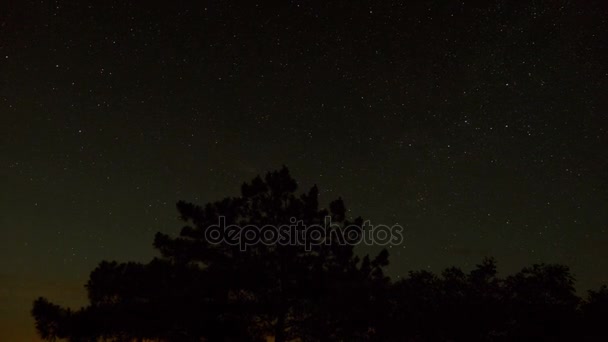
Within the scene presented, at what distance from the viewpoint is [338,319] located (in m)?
28.2

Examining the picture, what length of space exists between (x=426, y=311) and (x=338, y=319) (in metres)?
3.97

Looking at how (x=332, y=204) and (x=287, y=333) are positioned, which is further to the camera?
(x=332, y=204)

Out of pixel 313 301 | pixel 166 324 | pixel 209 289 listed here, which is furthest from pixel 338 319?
pixel 166 324

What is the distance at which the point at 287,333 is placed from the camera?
2886 cm

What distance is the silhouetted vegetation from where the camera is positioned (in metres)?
28.5

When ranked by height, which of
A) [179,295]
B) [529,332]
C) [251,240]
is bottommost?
[529,332]

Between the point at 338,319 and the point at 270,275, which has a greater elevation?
the point at 270,275

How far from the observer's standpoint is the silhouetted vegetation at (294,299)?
28484mm

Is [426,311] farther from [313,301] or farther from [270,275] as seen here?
[270,275]

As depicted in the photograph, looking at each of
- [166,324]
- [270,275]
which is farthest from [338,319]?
[166,324]

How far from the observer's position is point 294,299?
1150 inches

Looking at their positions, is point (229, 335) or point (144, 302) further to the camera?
point (144, 302)

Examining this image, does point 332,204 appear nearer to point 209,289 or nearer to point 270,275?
point 270,275

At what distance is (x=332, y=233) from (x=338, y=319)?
152 inches
